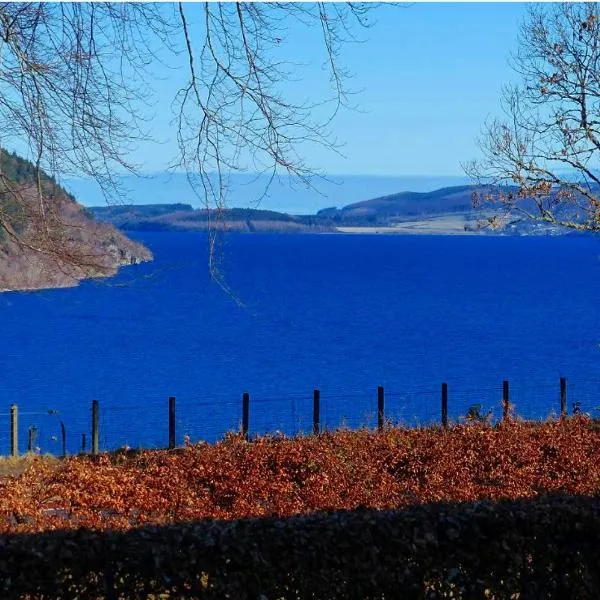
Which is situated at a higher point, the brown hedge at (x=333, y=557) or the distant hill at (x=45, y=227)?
the distant hill at (x=45, y=227)

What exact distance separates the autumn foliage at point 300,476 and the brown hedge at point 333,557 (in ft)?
12.3

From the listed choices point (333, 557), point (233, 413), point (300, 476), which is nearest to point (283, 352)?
point (233, 413)

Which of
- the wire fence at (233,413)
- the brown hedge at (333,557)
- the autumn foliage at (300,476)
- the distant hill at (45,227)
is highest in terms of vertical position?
the distant hill at (45,227)

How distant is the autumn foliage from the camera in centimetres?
1069

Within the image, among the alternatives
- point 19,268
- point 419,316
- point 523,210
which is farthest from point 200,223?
point 419,316

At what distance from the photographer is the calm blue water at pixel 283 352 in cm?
4036

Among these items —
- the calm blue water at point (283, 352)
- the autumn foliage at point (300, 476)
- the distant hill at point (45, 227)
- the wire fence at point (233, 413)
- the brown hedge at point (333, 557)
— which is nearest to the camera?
the brown hedge at point (333, 557)

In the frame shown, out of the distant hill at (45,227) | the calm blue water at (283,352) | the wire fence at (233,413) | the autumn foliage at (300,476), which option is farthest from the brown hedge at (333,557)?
the wire fence at (233,413)

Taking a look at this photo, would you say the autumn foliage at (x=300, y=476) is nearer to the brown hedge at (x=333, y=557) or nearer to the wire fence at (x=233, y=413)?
the brown hedge at (x=333, y=557)

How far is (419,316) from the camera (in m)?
87.5

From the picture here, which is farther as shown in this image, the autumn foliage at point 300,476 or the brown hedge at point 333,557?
the autumn foliage at point 300,476

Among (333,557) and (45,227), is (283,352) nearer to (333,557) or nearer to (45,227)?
(45,227)

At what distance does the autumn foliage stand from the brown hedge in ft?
12.3

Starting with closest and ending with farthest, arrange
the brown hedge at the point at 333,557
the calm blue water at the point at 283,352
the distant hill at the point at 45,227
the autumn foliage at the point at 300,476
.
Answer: the brown hedge at the point at 333,557 < the distant hill at the point at 45,227 < the autumn foliage at the point at 300,476 < the calm blue water at the point at 283,352
